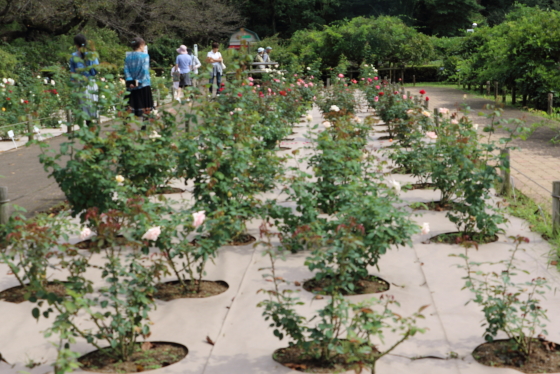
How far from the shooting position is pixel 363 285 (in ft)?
15.6

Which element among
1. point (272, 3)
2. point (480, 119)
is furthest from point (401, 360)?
point (272, 3)

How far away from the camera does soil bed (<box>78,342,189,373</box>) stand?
142 inches

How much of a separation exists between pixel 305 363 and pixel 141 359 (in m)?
0.91

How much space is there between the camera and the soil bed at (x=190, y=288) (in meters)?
4.68

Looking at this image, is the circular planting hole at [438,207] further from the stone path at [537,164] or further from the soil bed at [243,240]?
the soil bed at [243,240]

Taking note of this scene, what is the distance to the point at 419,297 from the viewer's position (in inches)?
180

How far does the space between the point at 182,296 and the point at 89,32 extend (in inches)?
958

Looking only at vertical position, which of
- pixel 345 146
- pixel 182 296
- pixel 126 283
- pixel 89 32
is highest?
pixel 89 32

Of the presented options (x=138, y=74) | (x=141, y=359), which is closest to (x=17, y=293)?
(x=141, y=359)

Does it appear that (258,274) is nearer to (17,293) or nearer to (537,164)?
(17,293)

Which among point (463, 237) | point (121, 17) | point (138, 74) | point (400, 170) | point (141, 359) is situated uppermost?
point (121, 17)

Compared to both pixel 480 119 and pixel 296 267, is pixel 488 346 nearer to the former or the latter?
pixel 296 267

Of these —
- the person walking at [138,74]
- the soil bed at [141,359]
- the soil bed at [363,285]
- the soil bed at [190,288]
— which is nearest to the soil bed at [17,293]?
the soil bed at [190,288]

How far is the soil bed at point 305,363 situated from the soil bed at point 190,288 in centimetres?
111
